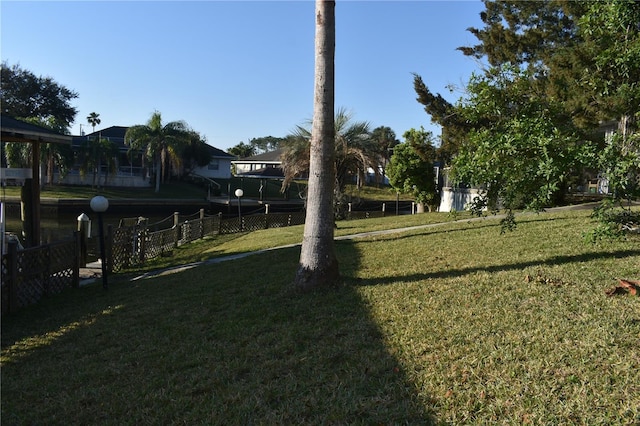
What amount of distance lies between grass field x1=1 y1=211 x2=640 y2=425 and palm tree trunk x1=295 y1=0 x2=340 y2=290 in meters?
0.38

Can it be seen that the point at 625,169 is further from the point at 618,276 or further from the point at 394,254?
the point at 394,254

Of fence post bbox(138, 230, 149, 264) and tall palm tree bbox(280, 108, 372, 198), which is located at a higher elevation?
tall palm tree bbox(280, 108, 372, 198)

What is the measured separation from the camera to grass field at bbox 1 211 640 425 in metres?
3.30

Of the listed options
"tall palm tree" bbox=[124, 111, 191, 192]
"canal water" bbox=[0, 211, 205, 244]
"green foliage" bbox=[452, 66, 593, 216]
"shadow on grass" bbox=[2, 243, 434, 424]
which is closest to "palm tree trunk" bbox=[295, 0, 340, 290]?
"shadow on grass" bbox=[2, 243, 434, 424]

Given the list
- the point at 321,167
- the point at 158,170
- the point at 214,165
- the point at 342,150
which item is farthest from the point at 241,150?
the point at 321,167

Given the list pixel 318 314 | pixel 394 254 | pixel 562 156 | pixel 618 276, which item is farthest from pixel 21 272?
pixel 618 276

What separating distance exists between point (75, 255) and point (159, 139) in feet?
108

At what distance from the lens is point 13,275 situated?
7.98 metres

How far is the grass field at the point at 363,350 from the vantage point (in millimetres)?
3299

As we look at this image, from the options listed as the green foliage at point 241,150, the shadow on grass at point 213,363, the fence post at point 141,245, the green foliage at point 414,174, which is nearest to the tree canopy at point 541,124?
the shadow on grass at point 213,363

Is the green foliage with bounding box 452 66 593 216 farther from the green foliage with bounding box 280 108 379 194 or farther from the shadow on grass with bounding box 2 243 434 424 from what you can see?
the green foliage with bounding box 280 108 379 194

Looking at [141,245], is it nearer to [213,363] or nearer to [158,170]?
[213,363]

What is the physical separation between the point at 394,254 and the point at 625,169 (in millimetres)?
4529

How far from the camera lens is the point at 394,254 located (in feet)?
30.1
